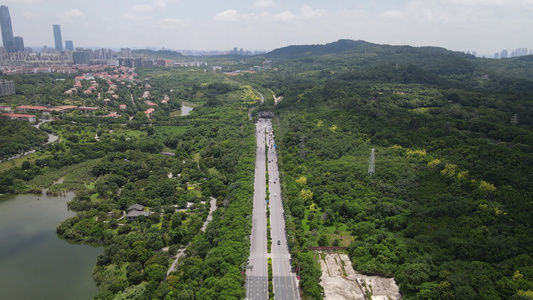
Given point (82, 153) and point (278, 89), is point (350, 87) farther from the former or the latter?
point (82, 153)

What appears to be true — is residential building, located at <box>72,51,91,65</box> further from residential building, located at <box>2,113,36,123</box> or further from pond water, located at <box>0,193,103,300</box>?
pond water, located at <box>0,193,103,300</box>

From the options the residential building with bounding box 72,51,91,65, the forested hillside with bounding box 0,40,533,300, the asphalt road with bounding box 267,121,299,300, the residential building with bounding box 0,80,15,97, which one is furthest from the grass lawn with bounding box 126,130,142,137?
the residential building with bounding box 72,51,91,65

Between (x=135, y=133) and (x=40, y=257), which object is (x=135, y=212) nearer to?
(x=40, y=257)

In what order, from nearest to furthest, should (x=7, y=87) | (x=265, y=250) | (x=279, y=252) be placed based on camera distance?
1. (x=279, y=252)
2. (x=265, y=250)
3. (x=7, y=87)

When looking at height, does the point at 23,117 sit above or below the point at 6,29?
below

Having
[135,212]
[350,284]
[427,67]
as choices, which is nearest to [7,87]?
[135,212]

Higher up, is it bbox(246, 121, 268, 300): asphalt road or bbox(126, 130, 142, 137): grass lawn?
bbox(126, 130, 142, 137): grass lawn

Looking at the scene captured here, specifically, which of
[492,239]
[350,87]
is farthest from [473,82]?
[492,239]
